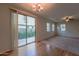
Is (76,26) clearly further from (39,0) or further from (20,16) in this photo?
(20,16)

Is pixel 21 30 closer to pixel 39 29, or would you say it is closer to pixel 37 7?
pixel 39 29

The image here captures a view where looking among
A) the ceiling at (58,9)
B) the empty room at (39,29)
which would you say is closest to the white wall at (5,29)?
the empty room at (39,29)

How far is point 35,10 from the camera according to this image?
2.21 m

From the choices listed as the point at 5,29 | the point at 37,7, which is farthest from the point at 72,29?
the point at 5,29

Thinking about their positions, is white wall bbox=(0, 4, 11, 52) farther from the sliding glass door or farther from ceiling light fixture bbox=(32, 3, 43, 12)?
ceiling light fixture bbox=(32, 3, 43, 12)

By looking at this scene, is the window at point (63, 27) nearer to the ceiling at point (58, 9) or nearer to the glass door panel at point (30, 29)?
the ceiling at point (58, 9)

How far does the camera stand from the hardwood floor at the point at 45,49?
214 cm

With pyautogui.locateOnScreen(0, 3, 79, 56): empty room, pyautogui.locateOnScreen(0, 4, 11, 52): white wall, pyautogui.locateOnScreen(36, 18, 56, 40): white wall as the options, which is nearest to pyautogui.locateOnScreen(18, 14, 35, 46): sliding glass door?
pyautogui.locateOnScreen(0, 3, 79, 56): empty room

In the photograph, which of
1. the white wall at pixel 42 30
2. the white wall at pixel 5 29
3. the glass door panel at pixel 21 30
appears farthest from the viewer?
Result: the white wall at pixel 42 30

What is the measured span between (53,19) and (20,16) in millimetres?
667

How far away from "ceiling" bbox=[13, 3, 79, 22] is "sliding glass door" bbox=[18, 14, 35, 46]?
0.70 ft

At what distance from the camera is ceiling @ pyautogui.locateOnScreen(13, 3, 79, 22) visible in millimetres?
2109

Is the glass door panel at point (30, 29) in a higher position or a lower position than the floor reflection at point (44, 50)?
higher

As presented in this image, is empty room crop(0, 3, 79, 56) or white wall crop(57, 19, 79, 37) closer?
empty room crop(0, 3, 79, 56)
